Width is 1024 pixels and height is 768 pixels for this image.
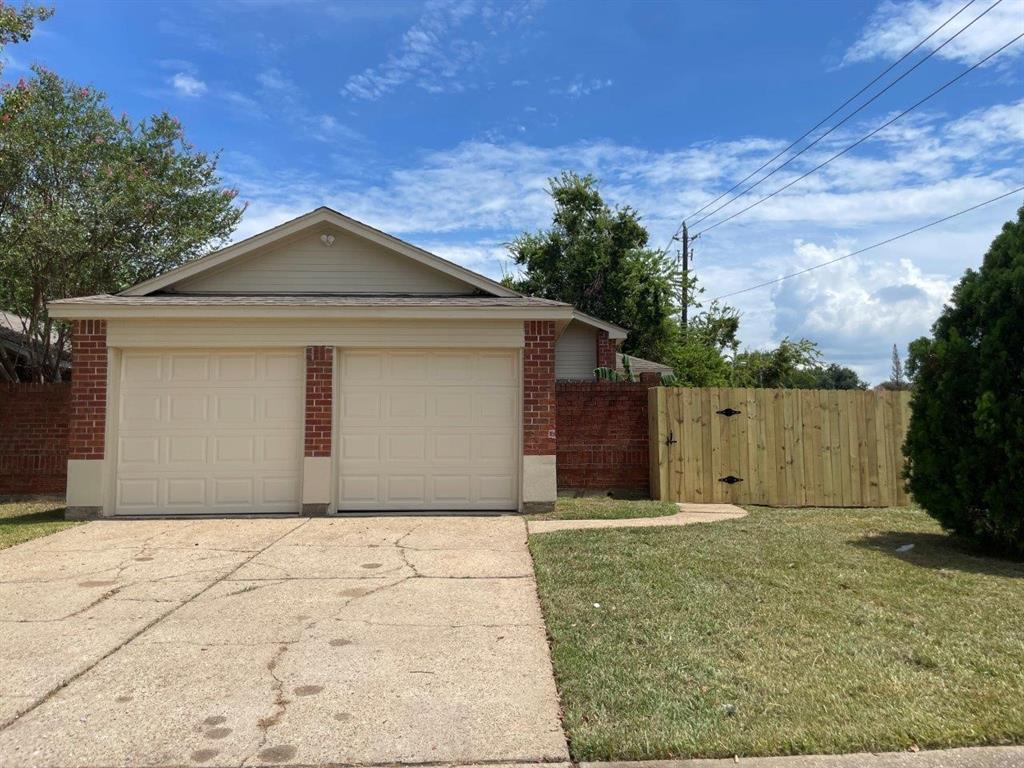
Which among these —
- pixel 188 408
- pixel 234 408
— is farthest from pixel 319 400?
pixel 188 408

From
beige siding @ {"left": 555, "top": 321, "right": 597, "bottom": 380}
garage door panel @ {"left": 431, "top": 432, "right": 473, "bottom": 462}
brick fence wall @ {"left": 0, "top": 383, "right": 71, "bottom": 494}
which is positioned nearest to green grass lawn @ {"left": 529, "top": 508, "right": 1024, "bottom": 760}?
garage door panel @ {"left": 431, "top": 432, "right": 473, "bottom": 462}

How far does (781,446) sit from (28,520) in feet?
34.4

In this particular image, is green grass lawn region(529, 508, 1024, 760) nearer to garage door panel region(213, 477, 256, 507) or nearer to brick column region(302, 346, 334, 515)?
brick column region(302, 346, 334, 515)

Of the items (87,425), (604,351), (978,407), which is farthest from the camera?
(604,351)

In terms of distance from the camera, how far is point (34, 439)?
11062 millimetres

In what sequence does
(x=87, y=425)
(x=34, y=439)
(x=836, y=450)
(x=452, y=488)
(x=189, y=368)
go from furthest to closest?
(x=34, y=439) < (x=836, y=450) < (x=452, y=488) < (x=189, y=368) < (x=87, y=425)

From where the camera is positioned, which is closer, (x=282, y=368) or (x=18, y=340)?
(x=282, y=368)

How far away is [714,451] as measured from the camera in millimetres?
10617

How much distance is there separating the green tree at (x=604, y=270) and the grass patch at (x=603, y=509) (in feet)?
54.5

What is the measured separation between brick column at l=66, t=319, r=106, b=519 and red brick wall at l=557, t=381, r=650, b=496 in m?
6.39

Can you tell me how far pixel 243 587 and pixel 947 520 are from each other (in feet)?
22.3

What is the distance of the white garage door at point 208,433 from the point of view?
9.44 meters

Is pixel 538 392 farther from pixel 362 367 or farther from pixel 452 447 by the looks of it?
pixel 362 367

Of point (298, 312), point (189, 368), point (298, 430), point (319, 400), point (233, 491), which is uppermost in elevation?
point (298, 312)
